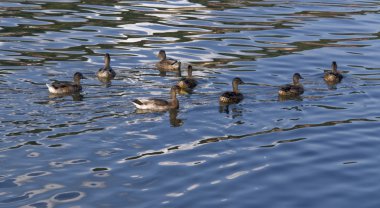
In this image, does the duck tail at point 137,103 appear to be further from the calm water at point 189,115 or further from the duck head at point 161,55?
the duck head at point 161,55

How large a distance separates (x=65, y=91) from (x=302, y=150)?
7145mm

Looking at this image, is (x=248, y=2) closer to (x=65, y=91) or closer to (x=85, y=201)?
(x=65, y=91)

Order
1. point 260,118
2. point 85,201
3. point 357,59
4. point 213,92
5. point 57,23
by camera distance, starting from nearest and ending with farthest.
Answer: point 85,201 → point 260,118 → point 213,92 → point 357,59 → point 57,23

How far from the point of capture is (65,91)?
2600cm

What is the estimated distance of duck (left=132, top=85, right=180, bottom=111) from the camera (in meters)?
24.8

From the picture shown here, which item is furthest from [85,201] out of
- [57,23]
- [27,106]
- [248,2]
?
[248,2]

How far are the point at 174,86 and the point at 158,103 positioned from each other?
1.08 meters

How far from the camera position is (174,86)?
85.9 ft

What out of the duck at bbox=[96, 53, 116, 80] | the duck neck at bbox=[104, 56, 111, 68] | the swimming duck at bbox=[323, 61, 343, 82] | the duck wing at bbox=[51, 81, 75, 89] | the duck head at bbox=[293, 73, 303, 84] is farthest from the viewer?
the duck neck at bbox=[104, 56, 111, 68]

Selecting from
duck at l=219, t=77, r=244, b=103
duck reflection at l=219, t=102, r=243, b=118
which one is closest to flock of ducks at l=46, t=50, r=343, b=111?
duck at l=219, t=77, r=244, b=103

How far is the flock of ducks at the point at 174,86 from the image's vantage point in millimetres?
25281

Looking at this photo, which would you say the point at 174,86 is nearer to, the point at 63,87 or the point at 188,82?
the point at 188,82

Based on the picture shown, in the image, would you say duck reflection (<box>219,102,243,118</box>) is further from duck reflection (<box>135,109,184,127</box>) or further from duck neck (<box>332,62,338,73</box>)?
duck neck (<box>332,62,338,73</box>)

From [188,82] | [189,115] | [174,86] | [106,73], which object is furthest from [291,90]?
[106,73]
